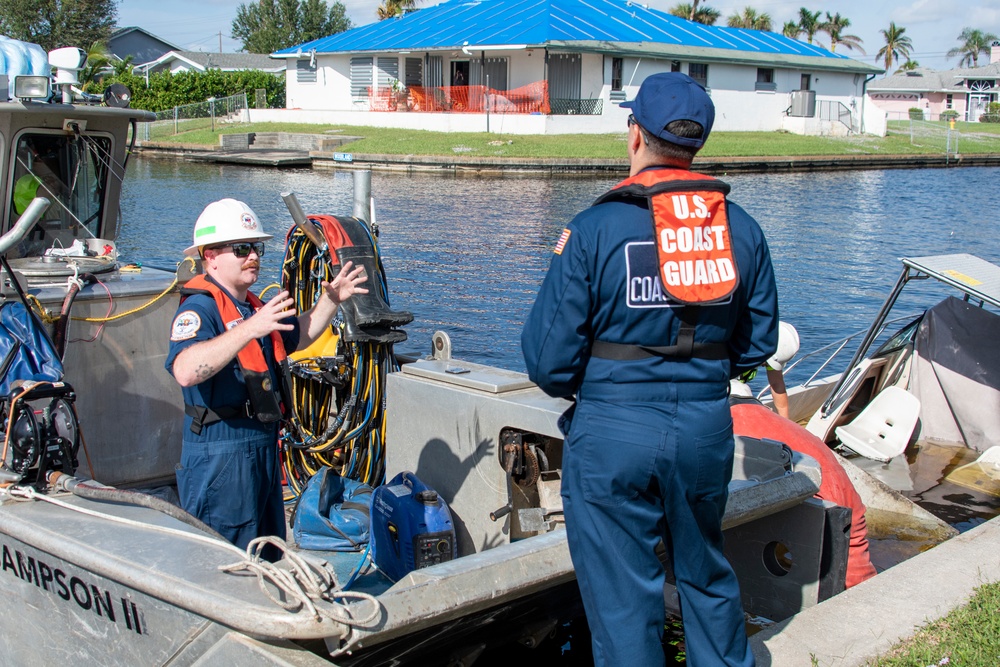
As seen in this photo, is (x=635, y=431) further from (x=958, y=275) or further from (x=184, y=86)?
(x=184, y=86)

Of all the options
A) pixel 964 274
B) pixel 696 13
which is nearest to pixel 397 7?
pixel 696 13

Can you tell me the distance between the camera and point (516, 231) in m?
21.7

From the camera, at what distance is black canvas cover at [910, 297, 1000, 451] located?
8281 millimetres

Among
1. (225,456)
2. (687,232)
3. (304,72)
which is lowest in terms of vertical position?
(225,456)

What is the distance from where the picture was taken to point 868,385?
8852 mm

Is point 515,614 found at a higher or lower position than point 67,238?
lower

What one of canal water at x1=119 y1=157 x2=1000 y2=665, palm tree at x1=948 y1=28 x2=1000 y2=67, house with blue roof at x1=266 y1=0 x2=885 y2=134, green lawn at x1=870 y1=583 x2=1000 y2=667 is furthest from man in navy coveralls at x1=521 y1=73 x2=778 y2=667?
palm tree at x1=948 y1=28 x2=1000 y2=67

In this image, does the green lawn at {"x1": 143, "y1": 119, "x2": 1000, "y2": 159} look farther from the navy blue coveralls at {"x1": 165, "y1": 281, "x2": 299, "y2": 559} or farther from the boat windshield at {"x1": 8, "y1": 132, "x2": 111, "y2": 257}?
the navy blue coveralls at {"x1": 165, "y1": 281, "x2": 299, "y2": 559}

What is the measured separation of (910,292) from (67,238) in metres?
13.4

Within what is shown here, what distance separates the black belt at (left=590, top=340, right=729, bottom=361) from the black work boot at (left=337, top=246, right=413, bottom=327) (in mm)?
2452

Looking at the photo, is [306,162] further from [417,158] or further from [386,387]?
[386,387]

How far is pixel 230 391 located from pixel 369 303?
1.68 metres

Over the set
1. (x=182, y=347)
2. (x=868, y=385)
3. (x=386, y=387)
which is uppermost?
(x=182, y=347)

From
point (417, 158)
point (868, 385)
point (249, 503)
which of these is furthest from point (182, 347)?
point (417, 158)
